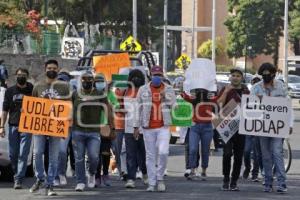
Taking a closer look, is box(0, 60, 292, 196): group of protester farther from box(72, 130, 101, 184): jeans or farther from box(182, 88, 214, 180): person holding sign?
box(182, 88, 214, 180): person holding sign

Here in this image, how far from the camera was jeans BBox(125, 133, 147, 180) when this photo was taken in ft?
49.6

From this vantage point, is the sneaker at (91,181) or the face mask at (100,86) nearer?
the face mask at (100,86)

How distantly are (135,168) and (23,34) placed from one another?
25.0 m

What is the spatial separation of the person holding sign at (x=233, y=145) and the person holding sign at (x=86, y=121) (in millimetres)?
1883

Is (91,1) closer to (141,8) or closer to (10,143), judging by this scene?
(141,8)

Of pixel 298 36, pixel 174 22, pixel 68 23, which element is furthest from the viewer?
pixel 174 22

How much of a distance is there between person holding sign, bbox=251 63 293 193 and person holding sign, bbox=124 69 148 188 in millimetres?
1891

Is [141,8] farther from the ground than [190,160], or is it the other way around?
[141,8]

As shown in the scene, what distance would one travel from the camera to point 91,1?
41062mm

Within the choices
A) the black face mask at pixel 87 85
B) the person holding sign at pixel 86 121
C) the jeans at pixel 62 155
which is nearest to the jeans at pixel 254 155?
the person holding sign at pixel 86 121

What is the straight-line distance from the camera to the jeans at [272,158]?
14.3 metres

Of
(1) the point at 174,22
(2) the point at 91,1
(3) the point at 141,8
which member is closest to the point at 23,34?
(2) the point at 91,1

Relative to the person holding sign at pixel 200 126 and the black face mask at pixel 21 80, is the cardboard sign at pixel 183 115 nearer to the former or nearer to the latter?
the person holding sign at pixel 200 126

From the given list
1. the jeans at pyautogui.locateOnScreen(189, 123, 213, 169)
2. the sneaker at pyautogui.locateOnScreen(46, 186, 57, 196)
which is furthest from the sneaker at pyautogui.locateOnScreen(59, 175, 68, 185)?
the jeans at pyautogui.locateOnScreen(189, 123, 213, 169)
